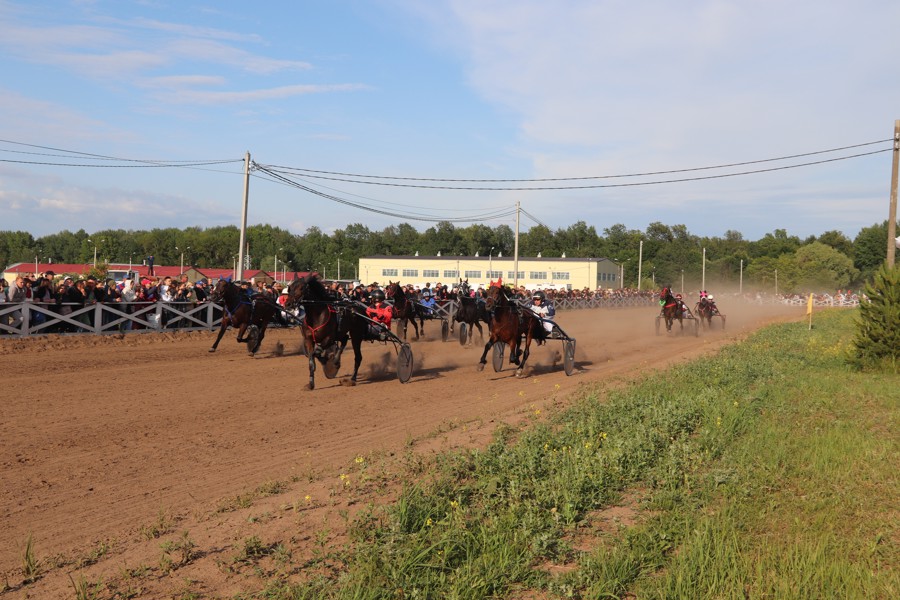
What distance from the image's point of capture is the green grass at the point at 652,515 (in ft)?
16.0

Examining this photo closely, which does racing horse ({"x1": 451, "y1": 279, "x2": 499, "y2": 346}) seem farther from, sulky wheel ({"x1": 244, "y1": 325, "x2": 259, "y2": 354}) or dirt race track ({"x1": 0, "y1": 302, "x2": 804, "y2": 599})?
sulky wheel ({"x1": 244, "y1": 325, "x2": 259, "y2": 354})

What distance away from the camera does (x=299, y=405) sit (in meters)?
12.2

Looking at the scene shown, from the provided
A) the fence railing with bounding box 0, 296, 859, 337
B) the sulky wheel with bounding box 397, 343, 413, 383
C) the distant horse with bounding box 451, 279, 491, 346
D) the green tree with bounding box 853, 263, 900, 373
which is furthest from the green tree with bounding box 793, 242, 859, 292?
the sulky wheel with bounding box 397, 343, 413, 383

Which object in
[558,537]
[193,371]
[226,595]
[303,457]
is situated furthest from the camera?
[193,371]

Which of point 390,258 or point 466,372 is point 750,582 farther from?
point 390,258

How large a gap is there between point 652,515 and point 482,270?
274ft

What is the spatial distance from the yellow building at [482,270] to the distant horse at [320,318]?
233 ft

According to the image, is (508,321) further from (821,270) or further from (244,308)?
(821,270)

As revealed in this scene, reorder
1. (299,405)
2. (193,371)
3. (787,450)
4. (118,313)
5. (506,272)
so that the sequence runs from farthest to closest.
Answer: (506,272) < (118,313) < (193,371) < (299,405) < (787,450)

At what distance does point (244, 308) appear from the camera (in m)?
18.3

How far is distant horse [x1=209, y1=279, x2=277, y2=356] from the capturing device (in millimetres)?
18141

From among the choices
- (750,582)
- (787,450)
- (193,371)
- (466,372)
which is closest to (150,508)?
(750,582)

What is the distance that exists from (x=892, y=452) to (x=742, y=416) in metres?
1.87

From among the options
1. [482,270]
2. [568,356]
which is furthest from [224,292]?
[482,270]
